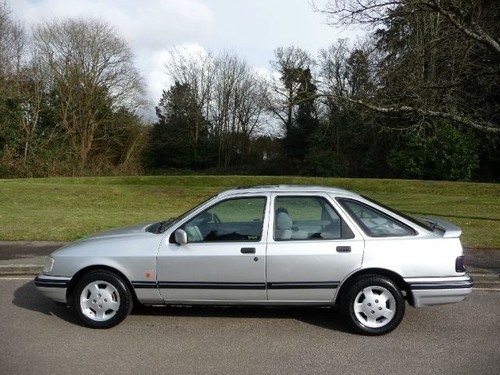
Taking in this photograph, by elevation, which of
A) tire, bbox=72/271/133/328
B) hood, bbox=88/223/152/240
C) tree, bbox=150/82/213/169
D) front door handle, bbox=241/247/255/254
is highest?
tree, bbox=150/82/213/169

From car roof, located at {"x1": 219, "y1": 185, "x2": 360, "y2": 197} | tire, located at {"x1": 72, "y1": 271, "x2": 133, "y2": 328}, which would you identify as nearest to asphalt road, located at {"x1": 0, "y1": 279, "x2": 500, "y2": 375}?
tire, located at {"x1": 72, "y1": 271, "x2": 133, "y2": 328}

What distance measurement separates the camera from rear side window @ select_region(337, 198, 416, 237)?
209 inches

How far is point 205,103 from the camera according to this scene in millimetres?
50469

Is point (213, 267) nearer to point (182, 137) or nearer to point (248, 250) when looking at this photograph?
point (248, 250)

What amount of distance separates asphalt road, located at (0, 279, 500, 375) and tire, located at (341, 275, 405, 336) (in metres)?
0.13

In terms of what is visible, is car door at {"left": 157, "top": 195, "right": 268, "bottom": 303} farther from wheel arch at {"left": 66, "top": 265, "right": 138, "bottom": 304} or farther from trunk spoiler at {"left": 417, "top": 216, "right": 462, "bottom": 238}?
trunk spoiler at {"left": 417, "top": 216, "right": 462, "bottom": 238}

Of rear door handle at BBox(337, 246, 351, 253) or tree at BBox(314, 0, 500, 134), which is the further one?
tree at BBox(314, 0, 500, 134)

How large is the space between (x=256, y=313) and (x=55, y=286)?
88.9 inches

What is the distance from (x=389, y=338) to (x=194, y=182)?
2180 cm

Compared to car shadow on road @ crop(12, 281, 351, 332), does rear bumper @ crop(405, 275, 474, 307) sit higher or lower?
higher

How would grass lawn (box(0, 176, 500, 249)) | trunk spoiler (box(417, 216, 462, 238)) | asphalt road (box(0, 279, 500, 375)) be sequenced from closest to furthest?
1. asphalt road (box(0, 279, 500, 375))
2. trunk spoiler (box(417, 216, 462, 238))
3. grass lawn (box(0, 176, 500, 249))

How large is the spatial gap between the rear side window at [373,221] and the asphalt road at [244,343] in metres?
1.04

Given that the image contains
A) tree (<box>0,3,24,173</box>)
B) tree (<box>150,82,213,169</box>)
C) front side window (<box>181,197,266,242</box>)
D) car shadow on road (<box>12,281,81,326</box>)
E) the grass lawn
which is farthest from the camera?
tree (<box>150,82,213,169</box>)

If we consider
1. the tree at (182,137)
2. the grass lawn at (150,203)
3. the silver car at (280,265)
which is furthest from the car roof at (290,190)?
the tree at (182,137)
